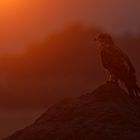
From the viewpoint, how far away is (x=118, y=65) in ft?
38.9

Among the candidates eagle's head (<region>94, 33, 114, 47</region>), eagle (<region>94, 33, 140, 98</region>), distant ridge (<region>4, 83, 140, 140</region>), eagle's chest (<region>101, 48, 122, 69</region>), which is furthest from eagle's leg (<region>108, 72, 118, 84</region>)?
eagle's head (<region>94, 33, 114, 47</region>)

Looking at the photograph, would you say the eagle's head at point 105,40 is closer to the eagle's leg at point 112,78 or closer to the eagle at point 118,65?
the eagle at point 118,65

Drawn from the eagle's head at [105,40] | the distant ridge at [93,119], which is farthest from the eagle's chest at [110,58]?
the distant ridge at [93,119]

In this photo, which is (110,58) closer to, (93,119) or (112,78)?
(112,78)

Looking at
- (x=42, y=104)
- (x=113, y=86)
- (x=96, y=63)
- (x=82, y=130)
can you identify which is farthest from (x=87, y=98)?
(x=96, y=63)

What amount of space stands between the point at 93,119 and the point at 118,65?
1.88 meters

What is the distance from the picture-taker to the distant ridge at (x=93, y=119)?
31.8 feet

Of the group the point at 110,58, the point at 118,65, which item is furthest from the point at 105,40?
the point at 118,65

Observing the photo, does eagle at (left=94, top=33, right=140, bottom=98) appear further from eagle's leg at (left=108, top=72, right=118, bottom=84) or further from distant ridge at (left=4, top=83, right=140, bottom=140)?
distant ridge at (left=4, top=83, right=140, bottom=140)

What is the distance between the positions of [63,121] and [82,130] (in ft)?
2.49

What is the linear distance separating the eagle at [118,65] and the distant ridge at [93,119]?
0.36 m

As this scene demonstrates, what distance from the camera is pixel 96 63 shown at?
1521 inches

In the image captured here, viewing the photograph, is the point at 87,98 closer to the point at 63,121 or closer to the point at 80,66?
the point at 63,121

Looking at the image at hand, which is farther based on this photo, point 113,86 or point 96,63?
point 96,63
